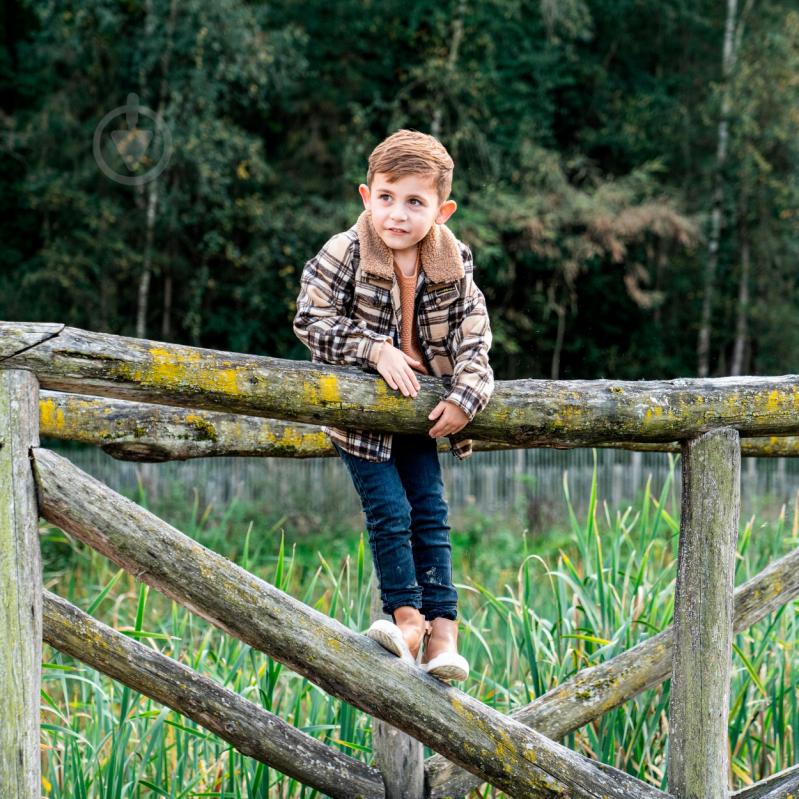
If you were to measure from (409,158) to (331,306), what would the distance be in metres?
0.39

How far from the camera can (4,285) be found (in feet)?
55.1

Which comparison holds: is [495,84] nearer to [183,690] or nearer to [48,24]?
[48,24]

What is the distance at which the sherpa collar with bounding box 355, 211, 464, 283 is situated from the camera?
8.58 ft

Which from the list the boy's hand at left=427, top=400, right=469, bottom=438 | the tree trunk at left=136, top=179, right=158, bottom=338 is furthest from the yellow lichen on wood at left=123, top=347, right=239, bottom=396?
the tree trunk at left=136, top=179, right=158, bottom=338

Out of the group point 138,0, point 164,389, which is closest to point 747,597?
point 164,389

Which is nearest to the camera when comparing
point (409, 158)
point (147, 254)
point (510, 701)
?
point (409, 158)

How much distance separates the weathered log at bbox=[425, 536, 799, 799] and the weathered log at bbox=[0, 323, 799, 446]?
2.29ft

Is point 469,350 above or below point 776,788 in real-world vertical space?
above

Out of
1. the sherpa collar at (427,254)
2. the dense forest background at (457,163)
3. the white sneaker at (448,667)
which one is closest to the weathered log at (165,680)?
the white sneaker at (448,667)

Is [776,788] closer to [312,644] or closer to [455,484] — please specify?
[312,644]

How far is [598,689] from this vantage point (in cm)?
320

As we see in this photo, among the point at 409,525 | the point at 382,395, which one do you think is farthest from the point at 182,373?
the point at 409,525

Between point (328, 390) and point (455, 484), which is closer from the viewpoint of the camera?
point (328, 390)

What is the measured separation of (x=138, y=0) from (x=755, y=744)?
14.9m
